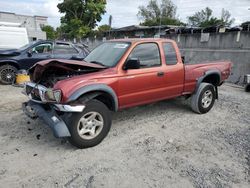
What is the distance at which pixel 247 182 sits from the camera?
2934 millimetres

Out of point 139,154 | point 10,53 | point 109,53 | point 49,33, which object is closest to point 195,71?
point 109,53

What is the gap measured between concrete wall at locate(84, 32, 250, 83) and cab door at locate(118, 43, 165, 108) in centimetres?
405

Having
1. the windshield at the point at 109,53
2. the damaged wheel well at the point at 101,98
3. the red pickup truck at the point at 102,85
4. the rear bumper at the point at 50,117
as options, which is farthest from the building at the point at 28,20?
the damaged wheel well at the point at 101,98

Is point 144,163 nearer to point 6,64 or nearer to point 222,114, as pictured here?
point 222,114

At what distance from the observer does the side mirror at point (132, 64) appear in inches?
154

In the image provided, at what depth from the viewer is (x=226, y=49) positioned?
9.95m

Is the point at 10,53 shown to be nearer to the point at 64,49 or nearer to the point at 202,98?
the point at 64,49

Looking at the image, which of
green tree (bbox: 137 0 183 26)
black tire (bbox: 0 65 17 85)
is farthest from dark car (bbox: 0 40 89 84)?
green tree (bbox: 137 0 183 26)

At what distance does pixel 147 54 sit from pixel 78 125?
198cm

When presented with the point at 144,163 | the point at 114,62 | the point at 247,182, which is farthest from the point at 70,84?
the point at 247,182

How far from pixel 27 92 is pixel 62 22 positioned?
110 feet

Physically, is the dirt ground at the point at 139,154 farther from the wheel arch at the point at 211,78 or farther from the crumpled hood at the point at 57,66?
the crumpled hood at the point at 57,66

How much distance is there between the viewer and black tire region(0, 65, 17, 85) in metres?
8.17

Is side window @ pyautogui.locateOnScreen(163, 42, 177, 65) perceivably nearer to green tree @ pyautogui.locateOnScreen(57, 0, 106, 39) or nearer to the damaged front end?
the damaged front end
